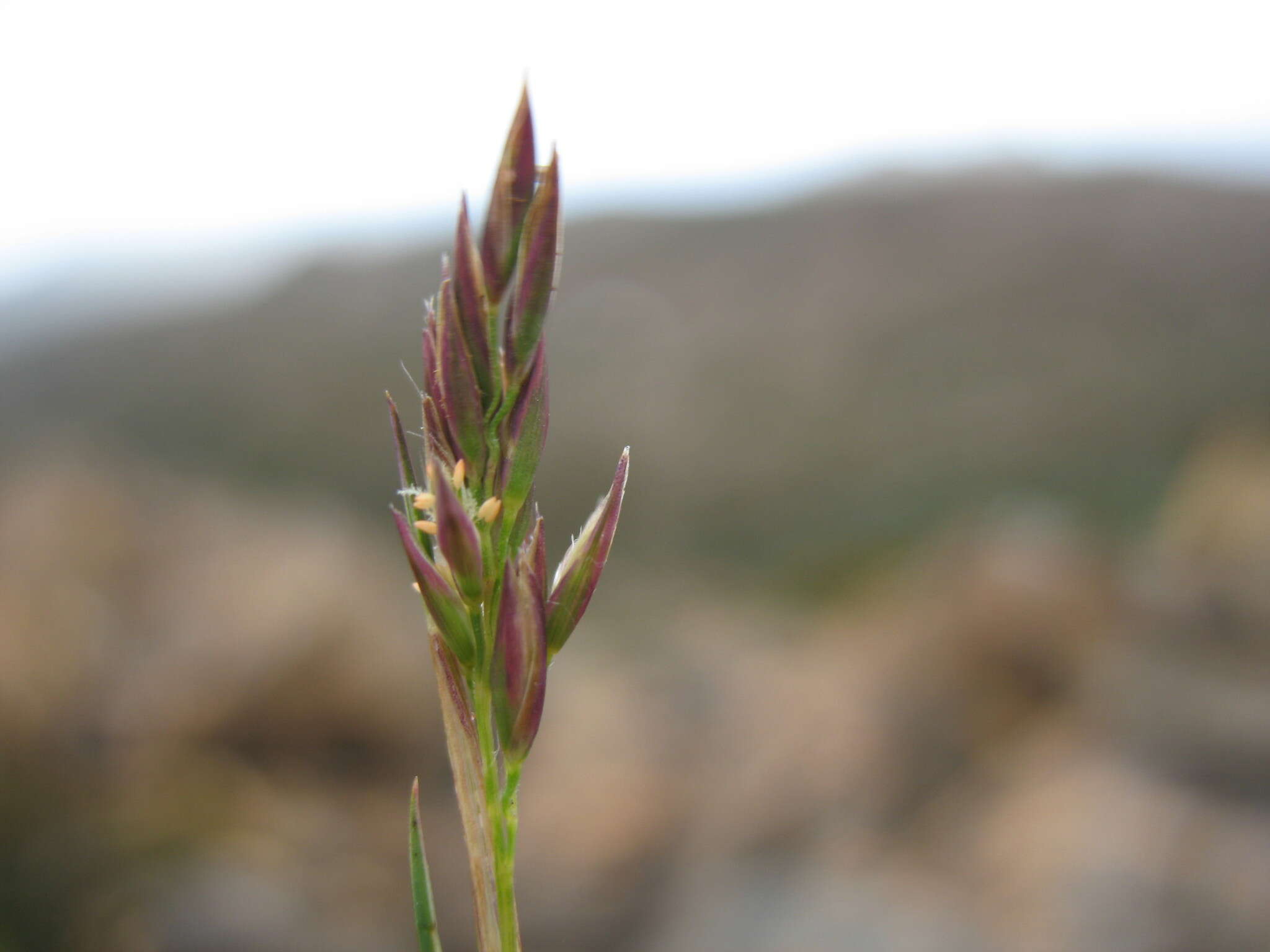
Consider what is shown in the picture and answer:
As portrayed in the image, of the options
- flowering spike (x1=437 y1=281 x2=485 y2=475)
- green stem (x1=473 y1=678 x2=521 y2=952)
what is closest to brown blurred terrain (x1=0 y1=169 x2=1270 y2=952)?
green stem (x1=473 y1=678 x2=521 y2=952)

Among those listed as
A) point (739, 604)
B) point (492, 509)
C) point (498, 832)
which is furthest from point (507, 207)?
point (739, 604)

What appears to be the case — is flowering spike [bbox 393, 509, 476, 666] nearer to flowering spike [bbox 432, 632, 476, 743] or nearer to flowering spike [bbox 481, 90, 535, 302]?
flowering spike [bbox 432, 632, 476, 743]

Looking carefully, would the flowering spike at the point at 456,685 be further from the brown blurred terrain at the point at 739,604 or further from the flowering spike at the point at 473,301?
the brown blurred terrain at the point at 739,604

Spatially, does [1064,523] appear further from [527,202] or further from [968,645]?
[527,202]

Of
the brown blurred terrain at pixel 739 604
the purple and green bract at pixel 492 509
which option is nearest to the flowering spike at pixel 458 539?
the purple and green bract at pixel 492 509

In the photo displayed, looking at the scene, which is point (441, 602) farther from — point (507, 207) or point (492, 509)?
point (507, 207)

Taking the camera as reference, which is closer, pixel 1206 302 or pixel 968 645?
pixel 968 645

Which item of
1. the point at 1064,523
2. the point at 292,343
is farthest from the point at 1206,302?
the point at 292,343
